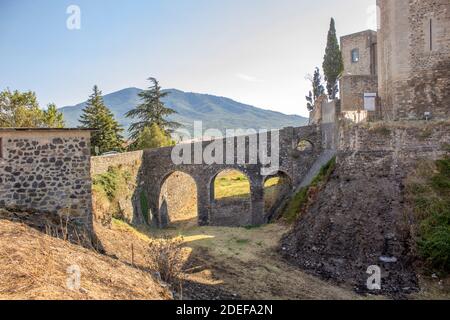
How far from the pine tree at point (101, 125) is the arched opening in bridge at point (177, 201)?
7694mm

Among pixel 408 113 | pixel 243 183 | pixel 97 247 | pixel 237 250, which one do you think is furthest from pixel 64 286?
pixel 243 183

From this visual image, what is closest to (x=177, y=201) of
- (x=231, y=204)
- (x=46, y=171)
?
(x=231, y=204)

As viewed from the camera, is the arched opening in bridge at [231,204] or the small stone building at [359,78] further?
the arched opening in bridge at [231,204]

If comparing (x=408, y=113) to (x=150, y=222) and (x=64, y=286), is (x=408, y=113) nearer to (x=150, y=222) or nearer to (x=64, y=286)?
(x=150, y=222)

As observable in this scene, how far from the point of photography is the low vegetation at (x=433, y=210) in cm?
1237

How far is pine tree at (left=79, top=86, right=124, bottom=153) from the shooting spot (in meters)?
31.9

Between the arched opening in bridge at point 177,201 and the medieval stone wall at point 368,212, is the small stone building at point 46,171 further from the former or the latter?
the arched opening in bridge at point 177,201

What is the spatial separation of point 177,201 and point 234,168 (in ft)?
21.6

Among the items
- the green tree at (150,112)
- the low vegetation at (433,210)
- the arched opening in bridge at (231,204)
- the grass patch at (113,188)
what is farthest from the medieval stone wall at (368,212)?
the green tree at (150,112)

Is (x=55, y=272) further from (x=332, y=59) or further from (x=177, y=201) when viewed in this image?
(x=332, y=59)

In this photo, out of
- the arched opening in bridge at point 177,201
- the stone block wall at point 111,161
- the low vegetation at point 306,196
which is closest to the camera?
the stone block wall at point 111,161

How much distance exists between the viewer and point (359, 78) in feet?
88.5

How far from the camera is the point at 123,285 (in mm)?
7789

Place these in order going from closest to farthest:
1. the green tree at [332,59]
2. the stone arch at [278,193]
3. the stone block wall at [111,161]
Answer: the stone block wall at [111,161]
the stone arch at [278,193]
the green tree at [332,59]
